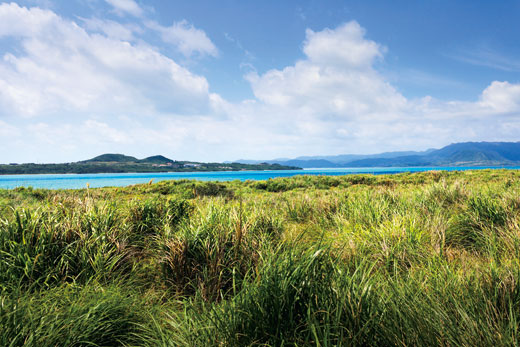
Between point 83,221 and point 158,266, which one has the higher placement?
point 83,221

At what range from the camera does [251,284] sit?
89.8 inches

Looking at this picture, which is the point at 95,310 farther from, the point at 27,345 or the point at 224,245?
the point at 224,245

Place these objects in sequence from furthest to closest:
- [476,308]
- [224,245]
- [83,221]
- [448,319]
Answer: [83,221], [224,245], [476,308], [448,319]

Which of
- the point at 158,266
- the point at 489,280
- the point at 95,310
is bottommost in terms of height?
the point at 158,266

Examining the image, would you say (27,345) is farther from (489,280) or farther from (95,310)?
(489,280)

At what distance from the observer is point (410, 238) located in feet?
12.5

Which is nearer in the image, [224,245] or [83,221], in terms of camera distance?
[224,245]

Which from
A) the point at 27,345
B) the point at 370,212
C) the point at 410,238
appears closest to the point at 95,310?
the point at 27,345

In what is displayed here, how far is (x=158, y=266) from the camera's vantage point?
378 centimetres

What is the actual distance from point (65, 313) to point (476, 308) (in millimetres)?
3553

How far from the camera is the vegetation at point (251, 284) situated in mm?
1912

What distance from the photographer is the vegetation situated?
1912 millimetres

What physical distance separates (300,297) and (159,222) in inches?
163

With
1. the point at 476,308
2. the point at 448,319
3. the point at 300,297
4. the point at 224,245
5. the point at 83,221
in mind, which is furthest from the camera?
the point at 83,221
